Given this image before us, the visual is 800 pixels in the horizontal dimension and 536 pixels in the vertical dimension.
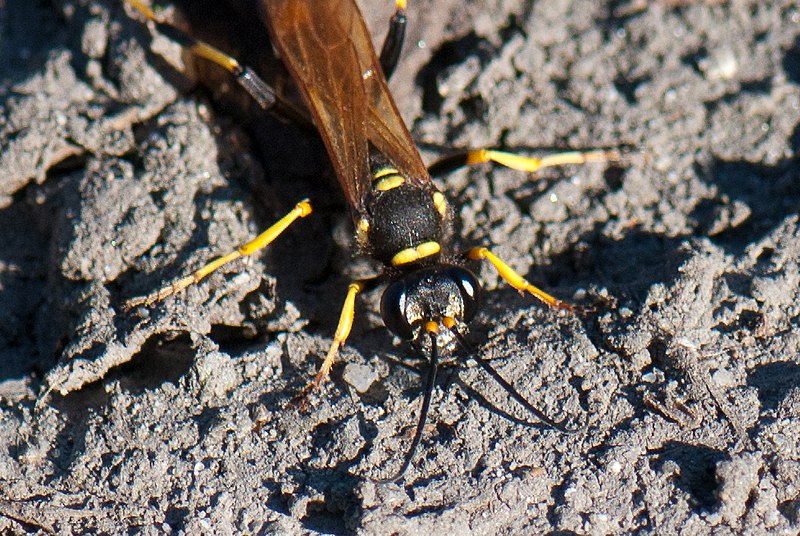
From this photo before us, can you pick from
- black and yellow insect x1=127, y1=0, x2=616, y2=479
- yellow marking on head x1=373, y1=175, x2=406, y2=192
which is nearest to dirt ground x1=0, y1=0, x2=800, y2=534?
black and yellow insect x1=127, y1=0, x2=616, y2=479

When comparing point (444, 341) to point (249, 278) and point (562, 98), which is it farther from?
point (562, 98)

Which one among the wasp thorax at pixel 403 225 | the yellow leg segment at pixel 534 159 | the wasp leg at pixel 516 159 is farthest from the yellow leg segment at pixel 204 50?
the yellow leg segment at pixel 534 159

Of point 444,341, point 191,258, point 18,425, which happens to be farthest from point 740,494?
point 18,425

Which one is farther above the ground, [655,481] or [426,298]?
[426,298]

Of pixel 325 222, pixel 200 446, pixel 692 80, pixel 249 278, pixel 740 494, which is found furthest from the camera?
pixel 692 80

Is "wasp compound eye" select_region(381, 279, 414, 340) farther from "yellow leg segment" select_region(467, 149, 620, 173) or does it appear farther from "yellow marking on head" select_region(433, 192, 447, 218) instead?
"yellow leg segment" select_region(467, 149, 620, 173)

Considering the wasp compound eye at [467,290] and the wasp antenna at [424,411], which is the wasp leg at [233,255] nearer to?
the wasp compound eye at [467,290]
